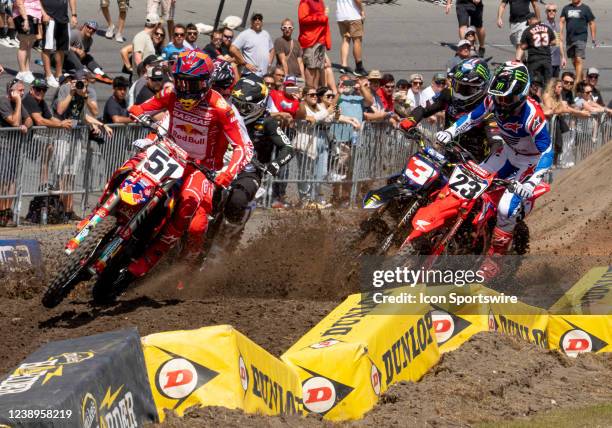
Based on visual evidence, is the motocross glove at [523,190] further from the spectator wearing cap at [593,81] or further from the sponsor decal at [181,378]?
the spectator wearing cap at [593,81]

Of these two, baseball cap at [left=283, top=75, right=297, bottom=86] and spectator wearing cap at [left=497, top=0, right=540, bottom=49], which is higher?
spectator wearing cap at [left=497, top=0, right=540, bottom=49]

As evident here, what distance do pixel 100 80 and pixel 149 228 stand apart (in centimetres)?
1047

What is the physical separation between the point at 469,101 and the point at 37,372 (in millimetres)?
7572

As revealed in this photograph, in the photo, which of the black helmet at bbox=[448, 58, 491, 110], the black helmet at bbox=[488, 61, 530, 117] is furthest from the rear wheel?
the black helmet at bbox=[448, 58, 491, 110]

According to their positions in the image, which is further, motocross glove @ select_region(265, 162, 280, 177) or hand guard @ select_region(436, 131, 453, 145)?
hand guard @ select_region(436, 131, 453, 145)

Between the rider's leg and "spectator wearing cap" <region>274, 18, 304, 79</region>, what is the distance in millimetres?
9646

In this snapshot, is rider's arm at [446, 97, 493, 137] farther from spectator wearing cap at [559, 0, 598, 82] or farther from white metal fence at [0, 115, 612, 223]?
spectator wearing cap at [559, 0, 598, 82]

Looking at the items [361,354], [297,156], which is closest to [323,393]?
[361,354]

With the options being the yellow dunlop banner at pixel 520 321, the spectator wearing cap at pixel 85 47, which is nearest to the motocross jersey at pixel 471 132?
the yellow dunlop banner at pixel 520 321

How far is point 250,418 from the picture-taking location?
22.2ft

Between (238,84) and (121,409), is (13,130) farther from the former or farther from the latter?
(121,409)

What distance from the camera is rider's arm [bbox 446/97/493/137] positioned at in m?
12.5

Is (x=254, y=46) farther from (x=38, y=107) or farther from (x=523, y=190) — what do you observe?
(x=523, y=190)

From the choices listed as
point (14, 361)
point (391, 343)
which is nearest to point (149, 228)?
point (14, 361)
